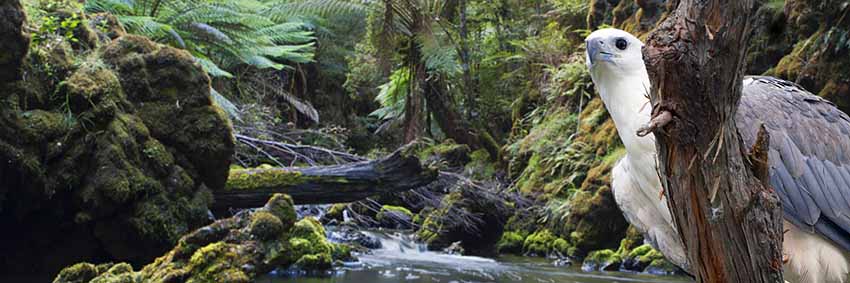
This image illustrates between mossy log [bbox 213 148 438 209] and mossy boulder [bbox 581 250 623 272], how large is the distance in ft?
6.56

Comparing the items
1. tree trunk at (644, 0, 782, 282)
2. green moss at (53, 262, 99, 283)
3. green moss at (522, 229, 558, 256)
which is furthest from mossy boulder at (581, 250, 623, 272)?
tree trunk at (644, 0, 782, 282)

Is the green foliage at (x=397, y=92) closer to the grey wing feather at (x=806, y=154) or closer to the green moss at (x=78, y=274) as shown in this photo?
the green moss at (x=78, y=274)

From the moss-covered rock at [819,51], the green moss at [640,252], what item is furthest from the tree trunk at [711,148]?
the green moss at [640,252]

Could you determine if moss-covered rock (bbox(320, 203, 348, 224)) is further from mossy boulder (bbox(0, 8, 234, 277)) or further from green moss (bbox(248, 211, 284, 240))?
green moss (bbox(248, 211, 284, 240))

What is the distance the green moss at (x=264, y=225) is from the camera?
6.07 metres

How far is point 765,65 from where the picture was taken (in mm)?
8141

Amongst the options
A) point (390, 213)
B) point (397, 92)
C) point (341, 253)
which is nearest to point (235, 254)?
Result: point (341, 253)

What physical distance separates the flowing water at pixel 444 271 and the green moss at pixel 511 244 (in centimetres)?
54

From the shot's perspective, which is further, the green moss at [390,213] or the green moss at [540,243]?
the green moss at [390,213]

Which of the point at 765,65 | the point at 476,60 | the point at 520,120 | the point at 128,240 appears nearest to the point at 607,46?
the point at 128,240

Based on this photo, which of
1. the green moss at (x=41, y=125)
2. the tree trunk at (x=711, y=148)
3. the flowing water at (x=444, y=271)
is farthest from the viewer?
the flowing water at (x=444, y=271)

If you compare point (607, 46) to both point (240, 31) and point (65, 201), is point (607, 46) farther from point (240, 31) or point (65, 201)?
point (240, 31)

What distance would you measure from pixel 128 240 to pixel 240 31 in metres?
7.14

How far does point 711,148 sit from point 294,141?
10.8 m
